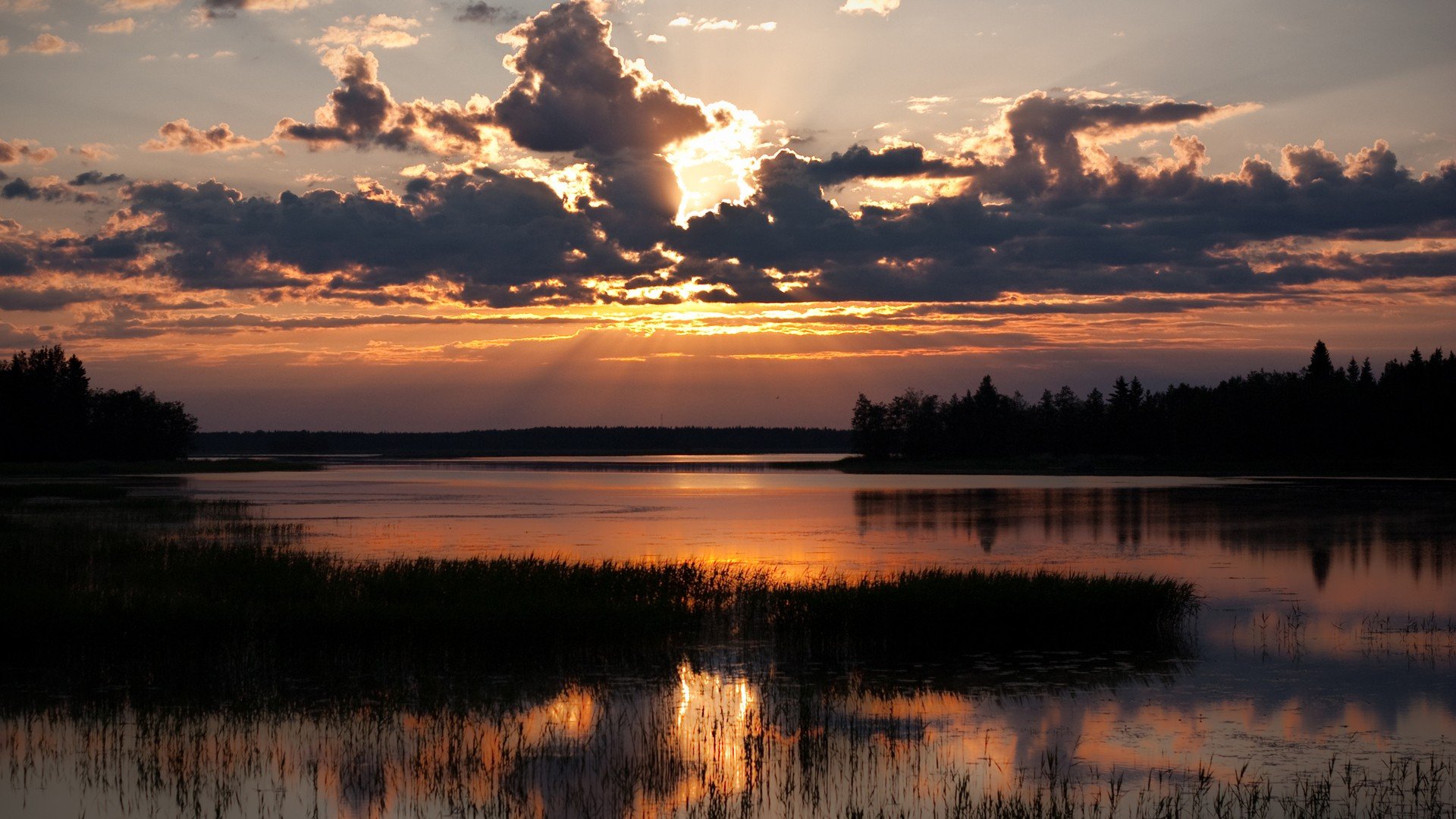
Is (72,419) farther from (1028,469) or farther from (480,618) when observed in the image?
(480,618)

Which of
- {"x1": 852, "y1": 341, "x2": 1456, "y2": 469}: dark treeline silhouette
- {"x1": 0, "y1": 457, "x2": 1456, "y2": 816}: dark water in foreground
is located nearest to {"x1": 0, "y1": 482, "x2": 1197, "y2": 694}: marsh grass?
{"x1": 0, "y1": 457, "x2": 1456, "y2": 816}: dark water in foreground

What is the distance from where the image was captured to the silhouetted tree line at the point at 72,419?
127000mm

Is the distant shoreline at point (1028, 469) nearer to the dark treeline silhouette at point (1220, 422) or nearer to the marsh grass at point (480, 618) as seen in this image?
the dark treeline silhouette at point (1220, 422)

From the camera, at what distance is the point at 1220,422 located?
449ft

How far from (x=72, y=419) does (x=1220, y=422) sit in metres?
133

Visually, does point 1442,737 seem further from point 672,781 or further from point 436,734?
point 436,734

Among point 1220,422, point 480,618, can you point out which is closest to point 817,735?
point 480,618

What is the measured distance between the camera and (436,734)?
53.3ft

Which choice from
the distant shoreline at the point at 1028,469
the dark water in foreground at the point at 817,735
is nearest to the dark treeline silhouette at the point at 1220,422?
the distant shoreline at the point at 1028,469

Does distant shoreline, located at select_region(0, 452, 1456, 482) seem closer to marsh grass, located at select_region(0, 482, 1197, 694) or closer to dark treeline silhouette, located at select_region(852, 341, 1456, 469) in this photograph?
dark treeline silhouette, located at select_region(852, 341, 1456, 469)

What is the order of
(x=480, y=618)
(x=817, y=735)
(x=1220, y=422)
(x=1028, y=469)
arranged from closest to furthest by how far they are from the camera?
(x=817, y=735)
(x=480, y=618)
(x=1220, y=422)
(x=1028, y=469)

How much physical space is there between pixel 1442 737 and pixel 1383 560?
25.6m

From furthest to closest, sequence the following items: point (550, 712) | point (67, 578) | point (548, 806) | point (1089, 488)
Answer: point (1089, 488) < point (67, 578) < point (550, 712) < point (548, 806)

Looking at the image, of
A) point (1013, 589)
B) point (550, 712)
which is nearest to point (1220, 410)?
point (1013, 589)
